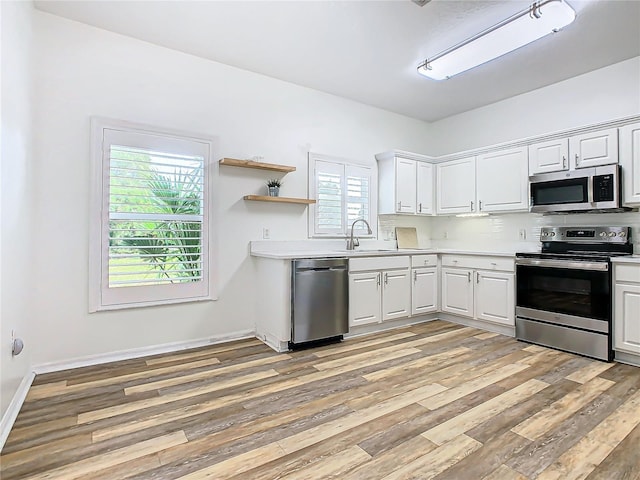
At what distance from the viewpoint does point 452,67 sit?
335 cm

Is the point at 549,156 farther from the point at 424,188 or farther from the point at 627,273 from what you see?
the point at 424,188

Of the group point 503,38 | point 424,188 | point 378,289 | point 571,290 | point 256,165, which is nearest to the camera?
point 503,38

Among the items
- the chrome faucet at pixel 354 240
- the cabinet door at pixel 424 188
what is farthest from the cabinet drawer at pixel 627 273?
the chrome faucet at pixel 354 240

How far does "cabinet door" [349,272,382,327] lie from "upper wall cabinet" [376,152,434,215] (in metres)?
1.17

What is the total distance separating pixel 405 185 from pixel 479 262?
134cm

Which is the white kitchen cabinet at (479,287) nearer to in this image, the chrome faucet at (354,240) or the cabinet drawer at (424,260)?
the cabinet drawer at (424,260)

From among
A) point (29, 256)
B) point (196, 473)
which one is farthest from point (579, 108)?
point (29, 256)

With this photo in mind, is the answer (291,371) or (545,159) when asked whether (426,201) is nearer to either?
(545,159)

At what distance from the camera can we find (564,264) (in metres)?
3.33

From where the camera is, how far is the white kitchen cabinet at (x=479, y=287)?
3799 millimetres

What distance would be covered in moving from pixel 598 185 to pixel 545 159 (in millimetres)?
599

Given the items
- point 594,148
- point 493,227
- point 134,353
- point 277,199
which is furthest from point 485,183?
point 134,353

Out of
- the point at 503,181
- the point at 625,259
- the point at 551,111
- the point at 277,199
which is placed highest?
the point at 551,111

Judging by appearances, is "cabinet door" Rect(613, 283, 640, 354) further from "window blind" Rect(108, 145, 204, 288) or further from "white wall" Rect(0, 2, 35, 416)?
"white wall" Rect(0, 2, 35, 416)
